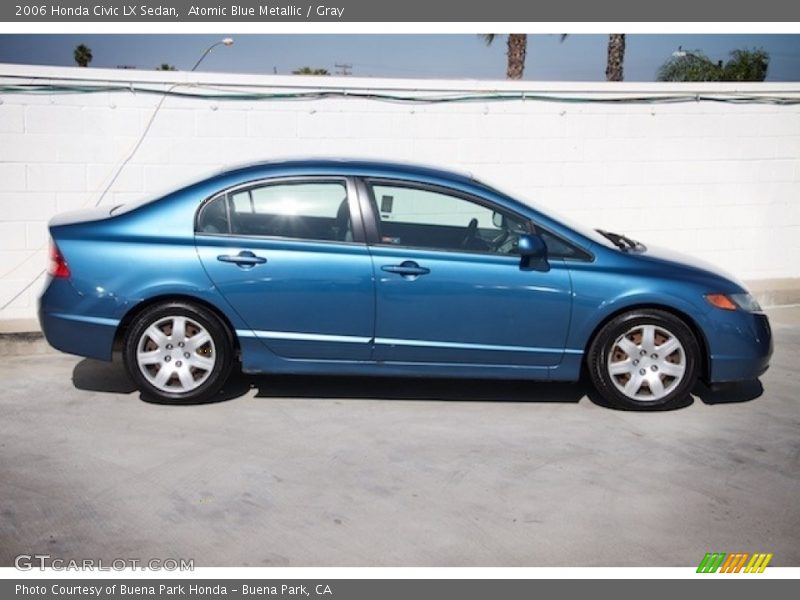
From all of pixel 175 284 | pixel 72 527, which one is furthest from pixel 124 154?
pixel 72 527

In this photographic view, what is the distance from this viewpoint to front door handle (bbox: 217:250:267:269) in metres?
6.17

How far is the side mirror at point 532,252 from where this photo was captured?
614 centimetres

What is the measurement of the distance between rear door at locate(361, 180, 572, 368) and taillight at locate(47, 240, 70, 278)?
1.89 metres

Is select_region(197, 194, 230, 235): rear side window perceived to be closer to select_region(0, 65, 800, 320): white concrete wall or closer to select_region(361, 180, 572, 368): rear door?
select_region(361, 180, 572, 368): rear door

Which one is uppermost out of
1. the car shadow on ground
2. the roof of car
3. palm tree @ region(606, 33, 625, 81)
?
palm tree @ region(606, 33, 625, 81)

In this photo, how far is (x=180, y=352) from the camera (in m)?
6.26

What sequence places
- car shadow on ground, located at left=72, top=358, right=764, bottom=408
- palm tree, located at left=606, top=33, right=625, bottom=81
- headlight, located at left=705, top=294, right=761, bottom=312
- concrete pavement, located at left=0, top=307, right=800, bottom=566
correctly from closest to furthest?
concrete pavement, located at left=0, top=307, right=800, bottom=566 → headlight, located at left=705, top=294, right=761, bottom=312 → car shadow on ground, located at left=72, top=358, right=764, bottom=408 → palm tree, located at left=606, top=33, right=625, bottom=81

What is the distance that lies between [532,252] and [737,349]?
58.6 inches

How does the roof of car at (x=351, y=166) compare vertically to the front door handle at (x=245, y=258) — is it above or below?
above

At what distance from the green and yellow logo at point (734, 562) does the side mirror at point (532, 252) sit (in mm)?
2261

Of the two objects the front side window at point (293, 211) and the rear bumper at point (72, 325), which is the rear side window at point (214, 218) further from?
the rear bumper at point (72, 325)

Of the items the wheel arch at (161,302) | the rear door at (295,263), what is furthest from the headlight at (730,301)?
the wheel arch at (161,302)

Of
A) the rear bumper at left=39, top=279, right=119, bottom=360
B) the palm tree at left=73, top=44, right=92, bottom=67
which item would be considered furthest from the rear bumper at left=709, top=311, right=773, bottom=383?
the palm tree at left=73, top=44, right=92, bottom=67

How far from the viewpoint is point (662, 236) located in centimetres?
997
